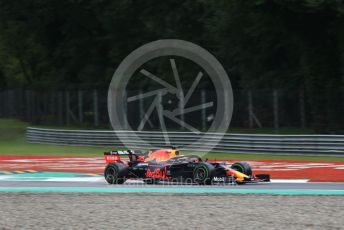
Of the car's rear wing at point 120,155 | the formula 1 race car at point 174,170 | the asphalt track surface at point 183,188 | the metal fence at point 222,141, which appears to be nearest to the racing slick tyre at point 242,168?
the formula 1 race car at point 174,170

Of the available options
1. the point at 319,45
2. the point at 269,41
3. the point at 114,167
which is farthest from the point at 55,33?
the point at 114,167

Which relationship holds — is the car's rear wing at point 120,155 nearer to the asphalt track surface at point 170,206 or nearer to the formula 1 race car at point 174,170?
the formula 1 race car at point 174,170

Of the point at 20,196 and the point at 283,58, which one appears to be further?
the point at 283,58

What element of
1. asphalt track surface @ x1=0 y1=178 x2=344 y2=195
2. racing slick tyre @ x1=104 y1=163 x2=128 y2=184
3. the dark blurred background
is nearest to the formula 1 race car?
racing slick tyre @ x1=104 y1=163 x2=128 y2=184

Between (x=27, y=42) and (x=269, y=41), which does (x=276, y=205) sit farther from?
(x=27, y=42)

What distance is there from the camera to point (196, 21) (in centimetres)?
4122

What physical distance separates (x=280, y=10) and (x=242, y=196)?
53.1ft

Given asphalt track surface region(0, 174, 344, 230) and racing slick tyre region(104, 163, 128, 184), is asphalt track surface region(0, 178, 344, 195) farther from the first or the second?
racing slick tyre region(104, 163, 128, 184)

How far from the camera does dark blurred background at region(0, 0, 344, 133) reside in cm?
2812

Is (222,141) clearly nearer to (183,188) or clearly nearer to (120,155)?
(120,155)

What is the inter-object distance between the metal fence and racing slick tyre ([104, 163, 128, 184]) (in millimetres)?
8981

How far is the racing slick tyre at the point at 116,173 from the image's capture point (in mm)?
15617

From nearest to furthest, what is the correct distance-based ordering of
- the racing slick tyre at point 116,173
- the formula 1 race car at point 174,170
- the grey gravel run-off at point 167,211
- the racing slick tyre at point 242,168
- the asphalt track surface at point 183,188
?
the grey gravel run-off at point 167,211
the asphalt track surface at point 183,188
the formula 1 race car at point 174,170
the racing slick tyre at point 242,168
the racing slick tyre at point 116,173

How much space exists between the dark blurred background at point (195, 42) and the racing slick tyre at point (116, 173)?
1199cm
